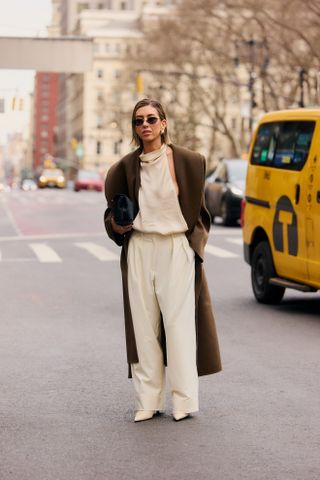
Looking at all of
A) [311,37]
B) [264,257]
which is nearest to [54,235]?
[264,257]

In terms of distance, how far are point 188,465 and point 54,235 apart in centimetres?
2289

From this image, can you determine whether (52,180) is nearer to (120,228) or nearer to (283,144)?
(283,144)

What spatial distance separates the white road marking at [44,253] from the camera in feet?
68.8

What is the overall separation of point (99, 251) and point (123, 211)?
16.1m

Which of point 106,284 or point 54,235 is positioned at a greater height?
point 106,284

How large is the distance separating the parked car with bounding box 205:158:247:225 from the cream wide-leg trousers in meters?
24.7

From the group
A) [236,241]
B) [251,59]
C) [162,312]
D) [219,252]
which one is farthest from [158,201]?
[251,59]

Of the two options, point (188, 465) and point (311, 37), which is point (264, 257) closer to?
point (188, 465)

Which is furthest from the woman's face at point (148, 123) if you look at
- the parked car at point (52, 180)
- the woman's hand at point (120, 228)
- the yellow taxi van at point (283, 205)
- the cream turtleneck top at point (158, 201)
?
the parked car at point (52, 180)

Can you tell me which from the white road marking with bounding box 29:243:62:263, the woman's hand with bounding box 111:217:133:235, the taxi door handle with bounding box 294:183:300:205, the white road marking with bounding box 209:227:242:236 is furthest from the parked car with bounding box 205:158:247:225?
the woman's hand with bounding box 111:217:133:235

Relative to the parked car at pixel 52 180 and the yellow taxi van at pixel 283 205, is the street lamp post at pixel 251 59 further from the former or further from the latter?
the yellow taxi van at pixel 283 205

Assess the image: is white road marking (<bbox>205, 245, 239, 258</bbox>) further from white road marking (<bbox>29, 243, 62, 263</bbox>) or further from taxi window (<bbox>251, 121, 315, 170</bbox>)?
taxi window (<bbox>251, 121, 315, 170</bbox>)

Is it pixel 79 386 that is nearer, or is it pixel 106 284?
pixel 79 386

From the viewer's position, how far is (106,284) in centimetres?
1666
